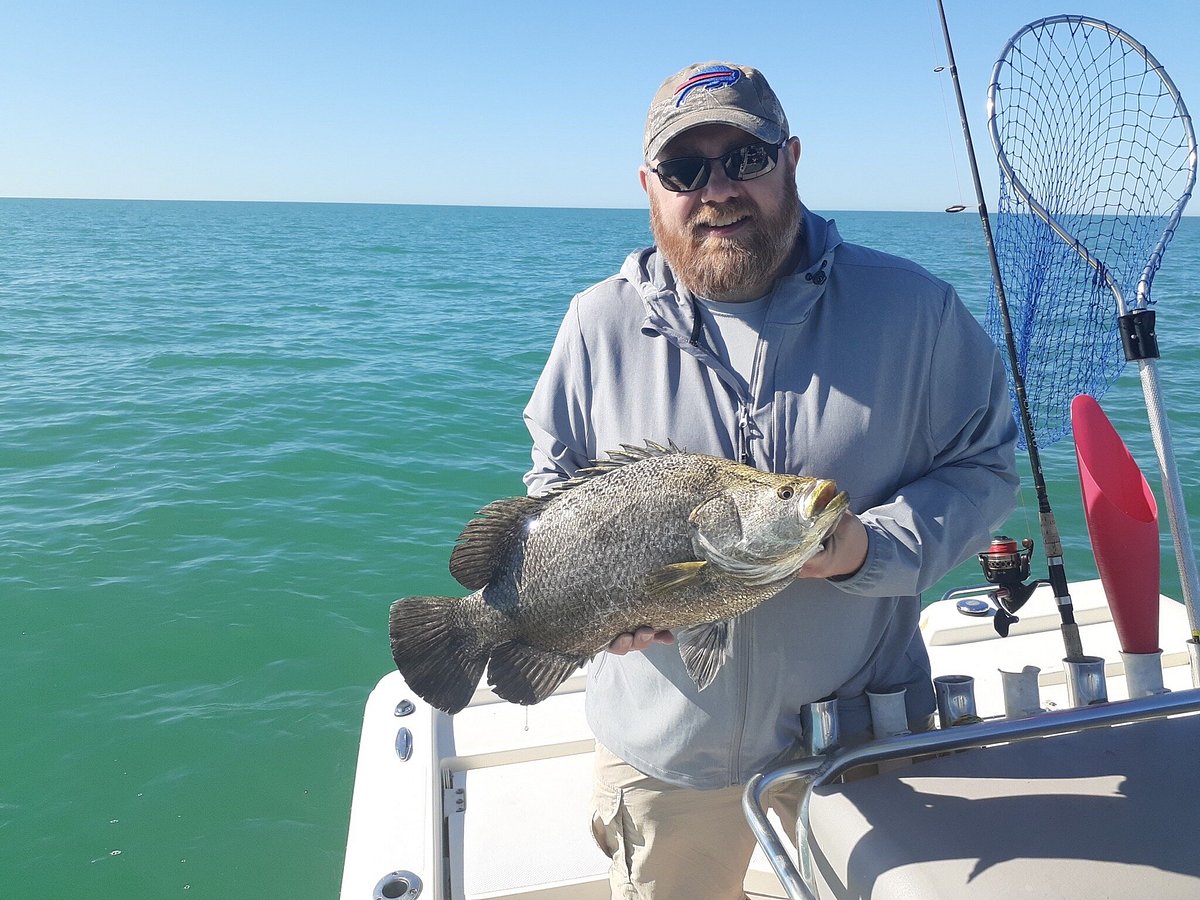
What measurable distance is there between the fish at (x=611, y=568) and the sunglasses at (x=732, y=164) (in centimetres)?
75

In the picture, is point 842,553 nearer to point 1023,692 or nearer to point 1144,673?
point 1023,692

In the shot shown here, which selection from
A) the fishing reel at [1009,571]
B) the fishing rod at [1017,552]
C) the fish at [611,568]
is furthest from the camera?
the fishing reel at [1009,571]

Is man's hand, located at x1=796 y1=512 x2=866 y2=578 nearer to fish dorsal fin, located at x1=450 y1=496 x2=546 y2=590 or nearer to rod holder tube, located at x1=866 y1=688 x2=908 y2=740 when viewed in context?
rod holder tube, located at x1=866 y1=688 x2=908 y2=740

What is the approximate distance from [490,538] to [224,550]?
7.58 meters

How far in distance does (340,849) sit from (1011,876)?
456 cm

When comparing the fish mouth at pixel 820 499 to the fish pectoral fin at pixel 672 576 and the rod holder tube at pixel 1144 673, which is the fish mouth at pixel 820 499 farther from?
the rod holder tube at pixel 1144 673

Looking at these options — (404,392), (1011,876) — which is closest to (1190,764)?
(1011,876)

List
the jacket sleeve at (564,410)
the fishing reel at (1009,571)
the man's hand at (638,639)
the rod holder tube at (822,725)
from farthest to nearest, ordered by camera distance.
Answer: the fishing reel at (1009,571) → the jacket sleeve at (564,410) → the rod holder tube at (822,725) → the man's hand at (638,639)

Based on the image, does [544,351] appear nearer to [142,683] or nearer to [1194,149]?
[142,683]

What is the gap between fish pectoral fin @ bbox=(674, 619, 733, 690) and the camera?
2293 mm

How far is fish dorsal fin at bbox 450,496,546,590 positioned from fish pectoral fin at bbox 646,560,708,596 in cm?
39

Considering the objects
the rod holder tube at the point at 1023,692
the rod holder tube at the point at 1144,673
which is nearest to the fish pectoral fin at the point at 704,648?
the rod holder tube at the point at 1023,692

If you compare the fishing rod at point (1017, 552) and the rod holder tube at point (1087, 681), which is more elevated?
the fishing rod at point (1017, 552)

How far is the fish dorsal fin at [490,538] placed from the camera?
2.41 meters
